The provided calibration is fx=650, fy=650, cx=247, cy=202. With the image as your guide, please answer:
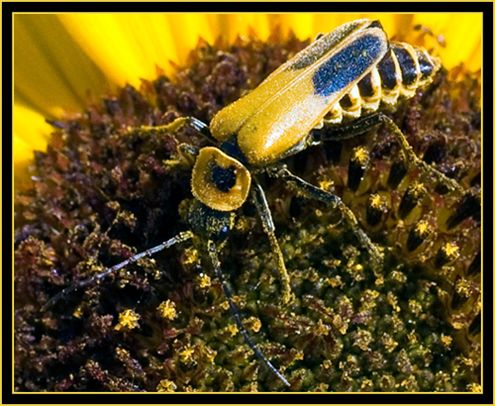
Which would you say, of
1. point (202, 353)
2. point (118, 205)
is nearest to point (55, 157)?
point (118, 205)

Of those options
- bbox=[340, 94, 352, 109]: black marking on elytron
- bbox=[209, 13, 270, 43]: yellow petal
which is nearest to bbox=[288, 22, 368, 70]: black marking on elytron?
bbox=[340, 94, 352, 109]: black marking on elytron

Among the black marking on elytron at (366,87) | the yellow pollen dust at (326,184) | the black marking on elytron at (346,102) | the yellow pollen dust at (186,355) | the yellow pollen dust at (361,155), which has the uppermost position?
the black marking on elytron at (366,87)

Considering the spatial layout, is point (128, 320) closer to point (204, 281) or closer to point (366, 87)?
point (204, 281)

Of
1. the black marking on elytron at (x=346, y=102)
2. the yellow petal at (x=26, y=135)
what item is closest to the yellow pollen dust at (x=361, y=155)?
the black marking on elytron at (x=346, y=102)

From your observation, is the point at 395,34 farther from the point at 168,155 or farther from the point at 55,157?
the point at 55,157

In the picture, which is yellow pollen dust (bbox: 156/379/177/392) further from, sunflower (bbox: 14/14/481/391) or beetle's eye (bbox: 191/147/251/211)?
beetle's eye (bbox: 191/147/251/211)

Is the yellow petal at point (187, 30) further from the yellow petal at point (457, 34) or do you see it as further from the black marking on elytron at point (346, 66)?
the yellow petal at point (457, 34)
